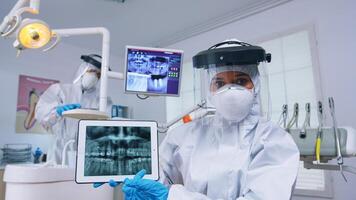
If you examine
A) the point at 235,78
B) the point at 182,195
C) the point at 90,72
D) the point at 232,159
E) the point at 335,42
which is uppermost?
the point at 335,42

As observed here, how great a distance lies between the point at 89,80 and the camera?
1.86 metres

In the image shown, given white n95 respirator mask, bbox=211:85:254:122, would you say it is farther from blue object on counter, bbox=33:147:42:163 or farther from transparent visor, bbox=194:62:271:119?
blue object on counter, bbox=33:147:42:163

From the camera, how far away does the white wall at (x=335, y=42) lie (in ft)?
6.86

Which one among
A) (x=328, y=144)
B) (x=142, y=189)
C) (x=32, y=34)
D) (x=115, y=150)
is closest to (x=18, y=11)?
(x=32, y=34)

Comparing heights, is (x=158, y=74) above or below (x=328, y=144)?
above

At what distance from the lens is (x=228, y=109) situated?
1059 millimetres

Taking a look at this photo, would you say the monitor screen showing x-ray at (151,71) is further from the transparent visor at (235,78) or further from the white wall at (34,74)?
the white wall at (34,74)

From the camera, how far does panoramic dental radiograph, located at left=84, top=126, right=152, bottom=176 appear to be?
0.89 meters

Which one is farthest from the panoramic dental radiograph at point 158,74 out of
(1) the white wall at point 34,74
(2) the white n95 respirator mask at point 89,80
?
(1) the white wall at point 34,74

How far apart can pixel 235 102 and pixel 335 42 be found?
64.6 inches

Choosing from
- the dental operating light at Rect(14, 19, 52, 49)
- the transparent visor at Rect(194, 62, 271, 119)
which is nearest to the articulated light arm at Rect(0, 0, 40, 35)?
the dental operating light at Rect(14, 19, 52, 49)

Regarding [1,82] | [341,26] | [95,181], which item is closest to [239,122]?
[95,181]

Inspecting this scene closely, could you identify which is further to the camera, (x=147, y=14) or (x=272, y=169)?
(x=147, y=14)

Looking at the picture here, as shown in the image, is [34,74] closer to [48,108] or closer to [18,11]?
[48,108]
